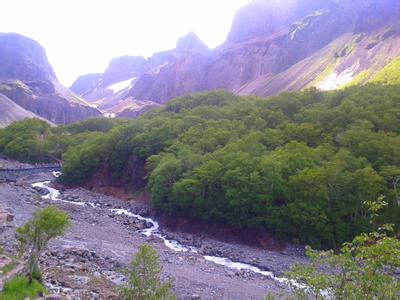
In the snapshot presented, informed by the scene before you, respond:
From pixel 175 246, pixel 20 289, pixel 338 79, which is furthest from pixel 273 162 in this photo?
pixel 338 79

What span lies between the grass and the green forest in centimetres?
3082

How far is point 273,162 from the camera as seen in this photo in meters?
54.0

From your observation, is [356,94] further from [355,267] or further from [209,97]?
[355,267]

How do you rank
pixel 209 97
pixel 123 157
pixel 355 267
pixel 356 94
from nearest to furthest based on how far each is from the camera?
pixel 355 267 < pixel 356 94 < pixel 123 157 < pixel 209 97

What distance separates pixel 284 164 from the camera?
2156 inches

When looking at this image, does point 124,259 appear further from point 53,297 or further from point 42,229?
point 53,297

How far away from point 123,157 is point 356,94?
46.0 metres

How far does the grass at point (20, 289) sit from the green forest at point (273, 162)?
30824 millimetres

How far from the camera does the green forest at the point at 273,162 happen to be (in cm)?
4906

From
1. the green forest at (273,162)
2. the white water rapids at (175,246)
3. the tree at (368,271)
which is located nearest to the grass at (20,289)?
the white water rapids at (175,246)

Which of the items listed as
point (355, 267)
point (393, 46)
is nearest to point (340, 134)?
point (355, 267)

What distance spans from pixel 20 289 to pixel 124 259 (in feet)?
48.0

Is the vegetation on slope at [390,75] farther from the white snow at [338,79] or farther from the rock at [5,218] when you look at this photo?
the rock at [5,218]

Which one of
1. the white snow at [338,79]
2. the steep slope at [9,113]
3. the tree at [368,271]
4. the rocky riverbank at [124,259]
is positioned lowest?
the steep slope at [9,113]
